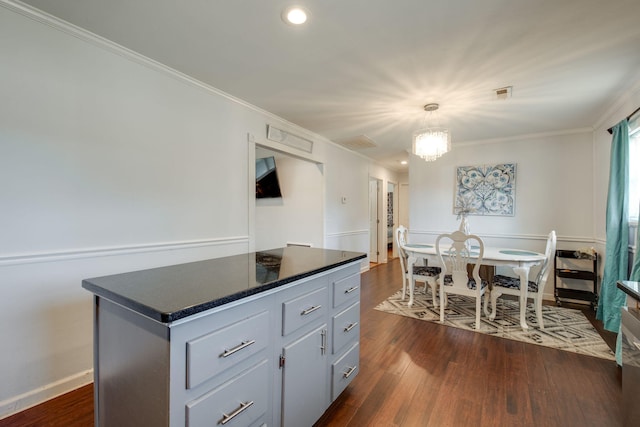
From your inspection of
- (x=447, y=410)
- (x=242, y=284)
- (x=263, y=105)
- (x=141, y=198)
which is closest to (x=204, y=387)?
(x=242, y=284)

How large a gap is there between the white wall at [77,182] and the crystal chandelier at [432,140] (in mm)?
2275

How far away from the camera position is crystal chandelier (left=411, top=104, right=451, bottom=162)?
3.11 metres

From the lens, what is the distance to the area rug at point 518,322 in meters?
2.64

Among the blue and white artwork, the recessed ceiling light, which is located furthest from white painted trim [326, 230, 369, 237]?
the recessed ceiling light

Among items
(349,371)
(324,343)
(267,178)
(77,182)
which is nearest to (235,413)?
(324,343)

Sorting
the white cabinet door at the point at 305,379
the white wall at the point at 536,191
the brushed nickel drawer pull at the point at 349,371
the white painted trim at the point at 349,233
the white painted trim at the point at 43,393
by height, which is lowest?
the white painted trim at the point at 43,393

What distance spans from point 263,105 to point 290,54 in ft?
3.57

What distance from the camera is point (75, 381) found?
1920 millimetres

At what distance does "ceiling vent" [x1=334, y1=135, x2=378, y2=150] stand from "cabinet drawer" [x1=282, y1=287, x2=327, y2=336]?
10.9ft

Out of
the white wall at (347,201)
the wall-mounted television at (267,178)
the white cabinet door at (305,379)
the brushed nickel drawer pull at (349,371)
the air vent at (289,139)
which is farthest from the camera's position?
the wall-mounted television at (267,178)

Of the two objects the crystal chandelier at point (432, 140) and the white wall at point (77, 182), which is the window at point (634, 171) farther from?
the white wall at point (77, 182)

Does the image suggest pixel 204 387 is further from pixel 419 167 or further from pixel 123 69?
pixel 419 167

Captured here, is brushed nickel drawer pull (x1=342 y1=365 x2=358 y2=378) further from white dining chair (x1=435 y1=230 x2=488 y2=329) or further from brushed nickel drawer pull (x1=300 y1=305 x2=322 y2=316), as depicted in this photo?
white dining chair (x1=435 y1=230 x2=488 y2=329)

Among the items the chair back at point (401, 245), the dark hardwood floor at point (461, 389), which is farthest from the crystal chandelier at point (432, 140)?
the dark hardwood floor at point (461, 389)
